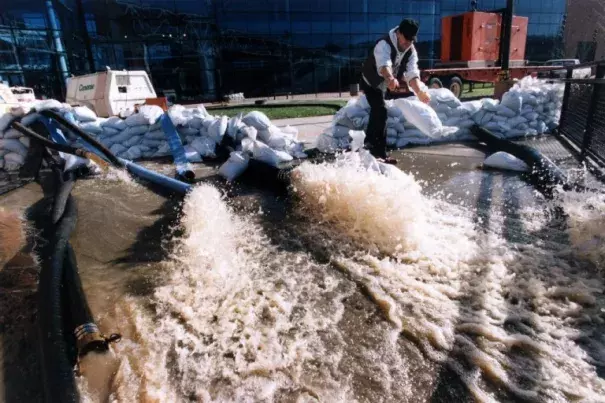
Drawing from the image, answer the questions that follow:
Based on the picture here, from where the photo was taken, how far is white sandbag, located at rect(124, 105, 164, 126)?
5.73 meters

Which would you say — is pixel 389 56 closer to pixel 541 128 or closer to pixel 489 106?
pixel 489 106

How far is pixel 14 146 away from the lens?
5.34 metres

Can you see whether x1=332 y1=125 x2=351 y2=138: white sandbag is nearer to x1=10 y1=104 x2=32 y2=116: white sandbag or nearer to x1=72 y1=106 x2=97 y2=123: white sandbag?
x1=72 y1=106 x2=97 y2=123: white sandbag

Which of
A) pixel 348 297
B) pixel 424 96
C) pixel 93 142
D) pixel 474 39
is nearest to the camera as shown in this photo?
pixel 348 297

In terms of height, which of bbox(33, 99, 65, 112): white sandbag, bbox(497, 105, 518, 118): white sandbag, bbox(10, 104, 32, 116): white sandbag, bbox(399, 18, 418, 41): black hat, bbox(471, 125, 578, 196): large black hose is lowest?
bbox(471, 125, 578, 196): large black hose

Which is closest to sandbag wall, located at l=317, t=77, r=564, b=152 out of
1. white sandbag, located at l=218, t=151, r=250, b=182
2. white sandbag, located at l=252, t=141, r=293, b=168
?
white sandbag, located at l=252, t=141, r=293, b=168

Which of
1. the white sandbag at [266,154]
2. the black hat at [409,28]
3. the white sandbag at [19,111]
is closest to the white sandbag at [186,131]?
the white sandbag at [266,154]

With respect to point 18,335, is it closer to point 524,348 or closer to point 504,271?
point 524,348

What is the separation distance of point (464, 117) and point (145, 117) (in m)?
4.91

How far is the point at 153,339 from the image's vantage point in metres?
1.79

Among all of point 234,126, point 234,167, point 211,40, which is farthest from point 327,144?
point 211,40

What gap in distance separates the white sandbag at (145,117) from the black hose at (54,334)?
3682 mm

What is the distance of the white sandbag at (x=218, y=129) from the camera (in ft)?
17.6

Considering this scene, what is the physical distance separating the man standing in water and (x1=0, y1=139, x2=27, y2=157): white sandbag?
15.2 feet
